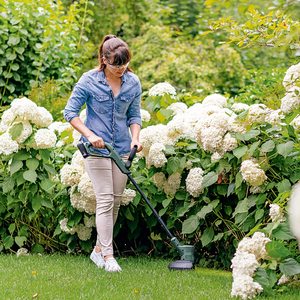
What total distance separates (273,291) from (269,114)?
1270 mm

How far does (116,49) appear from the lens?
5.35 m

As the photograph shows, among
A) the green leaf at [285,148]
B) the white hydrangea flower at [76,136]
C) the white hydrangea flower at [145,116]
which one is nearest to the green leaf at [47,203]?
the white hydrangea flower at [76,136]

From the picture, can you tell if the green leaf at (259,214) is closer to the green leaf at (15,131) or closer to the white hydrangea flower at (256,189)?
the white hydrangea flower at (256,189)

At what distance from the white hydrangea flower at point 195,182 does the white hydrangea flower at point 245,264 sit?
3.74 ft

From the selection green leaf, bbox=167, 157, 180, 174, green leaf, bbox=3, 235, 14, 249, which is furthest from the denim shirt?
green leaf, bbox=3, 235, 14, 249

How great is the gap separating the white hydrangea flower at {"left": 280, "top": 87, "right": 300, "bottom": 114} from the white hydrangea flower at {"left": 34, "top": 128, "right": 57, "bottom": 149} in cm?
176

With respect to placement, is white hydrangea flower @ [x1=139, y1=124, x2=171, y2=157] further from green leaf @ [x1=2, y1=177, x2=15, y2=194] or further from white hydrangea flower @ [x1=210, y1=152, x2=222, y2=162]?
green leaf @ [x1=2, y1=177, x2=15, y2=194]

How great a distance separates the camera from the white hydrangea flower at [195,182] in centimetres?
564

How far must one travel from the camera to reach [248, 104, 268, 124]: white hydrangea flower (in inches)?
209

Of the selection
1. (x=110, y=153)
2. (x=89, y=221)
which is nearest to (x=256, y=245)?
(x=110, y=153)

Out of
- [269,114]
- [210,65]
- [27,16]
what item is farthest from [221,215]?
[210,65]

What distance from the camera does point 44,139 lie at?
231 inches

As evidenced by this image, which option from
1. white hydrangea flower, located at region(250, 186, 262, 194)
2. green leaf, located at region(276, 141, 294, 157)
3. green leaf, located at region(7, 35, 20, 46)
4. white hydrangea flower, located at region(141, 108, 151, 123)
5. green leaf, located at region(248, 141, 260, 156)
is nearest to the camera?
green leaf, located at region(276, 141, 294, 157)

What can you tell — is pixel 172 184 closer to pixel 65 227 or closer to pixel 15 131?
pixel 65 227
